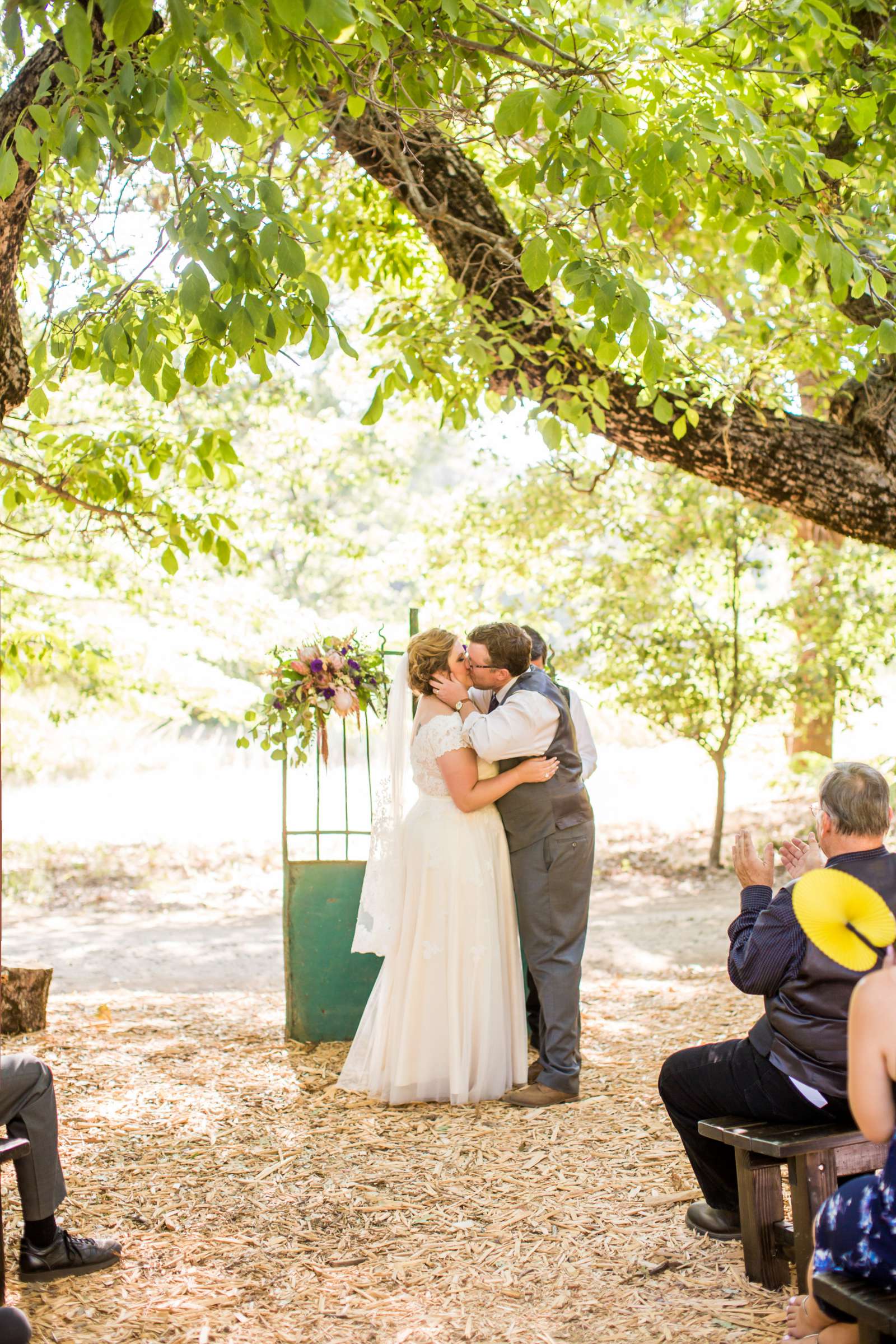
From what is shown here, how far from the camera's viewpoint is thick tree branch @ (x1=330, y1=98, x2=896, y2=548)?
5215 millimetres

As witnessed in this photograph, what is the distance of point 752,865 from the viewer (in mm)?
3076

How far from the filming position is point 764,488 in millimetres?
5344

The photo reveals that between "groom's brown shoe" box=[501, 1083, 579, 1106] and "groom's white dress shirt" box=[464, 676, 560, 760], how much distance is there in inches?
55.3

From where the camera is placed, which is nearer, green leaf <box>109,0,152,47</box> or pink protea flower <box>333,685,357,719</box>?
green leaf <box>109,0,152,47</box>

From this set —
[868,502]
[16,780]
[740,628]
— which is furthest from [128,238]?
[16,780]

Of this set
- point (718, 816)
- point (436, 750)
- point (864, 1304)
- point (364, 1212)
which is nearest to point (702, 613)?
point (718, 816)

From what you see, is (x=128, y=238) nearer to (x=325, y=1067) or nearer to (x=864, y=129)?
(x=864, y=129)

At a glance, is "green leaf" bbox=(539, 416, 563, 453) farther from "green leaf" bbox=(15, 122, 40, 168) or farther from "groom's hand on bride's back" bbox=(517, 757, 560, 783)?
"green leaf" bbox=(15, 122, 40, 168)

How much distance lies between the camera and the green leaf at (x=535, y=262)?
3447 mm

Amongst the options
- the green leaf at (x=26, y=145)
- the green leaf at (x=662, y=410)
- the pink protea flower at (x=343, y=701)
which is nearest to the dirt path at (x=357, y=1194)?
the pink protea flower at (x=343, y=701)

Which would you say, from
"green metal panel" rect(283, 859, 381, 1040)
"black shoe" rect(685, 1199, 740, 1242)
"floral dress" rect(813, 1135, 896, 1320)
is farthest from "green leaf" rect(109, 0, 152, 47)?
"green metal panel" rect(283, 859, 381, 1040)

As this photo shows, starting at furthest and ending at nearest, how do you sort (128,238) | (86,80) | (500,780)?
1. (128,238)
2. (500,780)
3. (86,80)

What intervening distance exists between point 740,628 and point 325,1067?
6.60m

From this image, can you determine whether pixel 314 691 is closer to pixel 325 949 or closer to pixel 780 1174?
pixel 325 949
